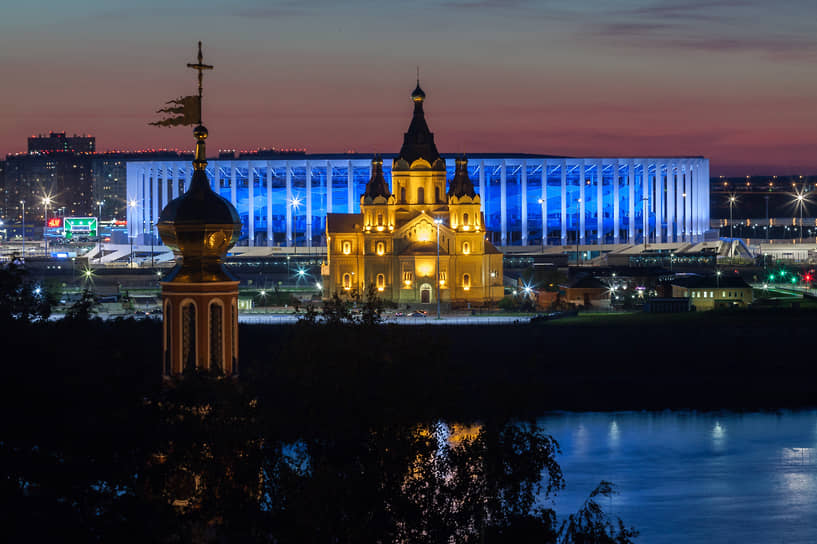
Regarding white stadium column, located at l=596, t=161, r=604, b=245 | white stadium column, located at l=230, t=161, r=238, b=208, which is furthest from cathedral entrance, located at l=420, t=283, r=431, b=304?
white stadium column, located at l=230, t=161, r=238, b=208

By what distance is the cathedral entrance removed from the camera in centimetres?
8450

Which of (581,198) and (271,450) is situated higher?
(581,198)

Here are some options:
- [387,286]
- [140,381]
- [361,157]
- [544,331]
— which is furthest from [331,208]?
[140,381]

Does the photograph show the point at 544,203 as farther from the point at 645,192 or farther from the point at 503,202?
the point at 645,192

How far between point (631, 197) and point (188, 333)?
12885 cm

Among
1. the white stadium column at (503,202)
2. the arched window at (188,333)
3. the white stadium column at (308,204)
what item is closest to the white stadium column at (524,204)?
the white stadium column at (503,202)

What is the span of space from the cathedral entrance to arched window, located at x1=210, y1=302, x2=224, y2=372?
6277 centimetres

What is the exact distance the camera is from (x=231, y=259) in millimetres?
122562

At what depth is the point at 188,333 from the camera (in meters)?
21.5

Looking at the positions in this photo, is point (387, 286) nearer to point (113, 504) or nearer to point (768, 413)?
point (768, 413)

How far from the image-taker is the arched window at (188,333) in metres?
21.4

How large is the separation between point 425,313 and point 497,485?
189ft

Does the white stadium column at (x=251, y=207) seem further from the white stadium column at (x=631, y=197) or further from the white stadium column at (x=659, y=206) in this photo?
the white stadium column at (x=659, y=206)

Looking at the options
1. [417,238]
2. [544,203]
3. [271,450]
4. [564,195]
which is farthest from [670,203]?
Result: [271,450]
